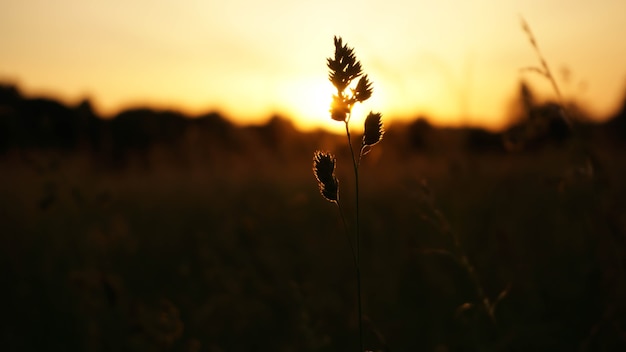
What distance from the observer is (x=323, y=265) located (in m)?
3.52

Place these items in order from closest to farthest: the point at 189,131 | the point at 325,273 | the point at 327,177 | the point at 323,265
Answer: the point at 327,177, the point at 325,273, the point at 323,265, the point at 189,131

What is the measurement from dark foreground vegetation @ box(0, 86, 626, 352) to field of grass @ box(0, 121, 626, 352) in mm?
12

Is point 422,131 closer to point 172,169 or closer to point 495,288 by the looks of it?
point 495,288

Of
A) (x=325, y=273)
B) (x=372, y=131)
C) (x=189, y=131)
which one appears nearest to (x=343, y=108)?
(x=372, y=131)

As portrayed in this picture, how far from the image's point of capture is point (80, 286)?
80.5 inches

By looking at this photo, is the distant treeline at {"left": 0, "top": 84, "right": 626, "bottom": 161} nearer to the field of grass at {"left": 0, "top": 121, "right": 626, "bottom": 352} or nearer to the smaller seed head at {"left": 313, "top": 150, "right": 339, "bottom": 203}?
the field of grass at {"left": 0, "top": 121, "right": 626, "bottom": 352}

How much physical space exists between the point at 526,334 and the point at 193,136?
9.28 feet

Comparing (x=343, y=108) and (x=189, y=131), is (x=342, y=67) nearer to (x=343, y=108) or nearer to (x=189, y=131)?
(x=343, y=108)

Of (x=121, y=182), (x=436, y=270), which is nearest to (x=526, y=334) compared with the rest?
(x=436, y=270)

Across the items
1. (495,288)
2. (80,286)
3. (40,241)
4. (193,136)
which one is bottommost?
(495,288)

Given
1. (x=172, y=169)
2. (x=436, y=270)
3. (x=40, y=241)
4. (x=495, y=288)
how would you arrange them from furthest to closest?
(x=172, y=169) < (x=40, y=241) < (x=436, y=270) < (x=495, y=288)

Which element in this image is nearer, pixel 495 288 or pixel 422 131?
pixel 495 288

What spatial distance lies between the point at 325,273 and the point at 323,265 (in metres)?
0.11

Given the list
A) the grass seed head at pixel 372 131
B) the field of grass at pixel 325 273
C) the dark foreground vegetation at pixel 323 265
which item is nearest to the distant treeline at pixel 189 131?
the dark foreground vegetation at pixel 323 265
